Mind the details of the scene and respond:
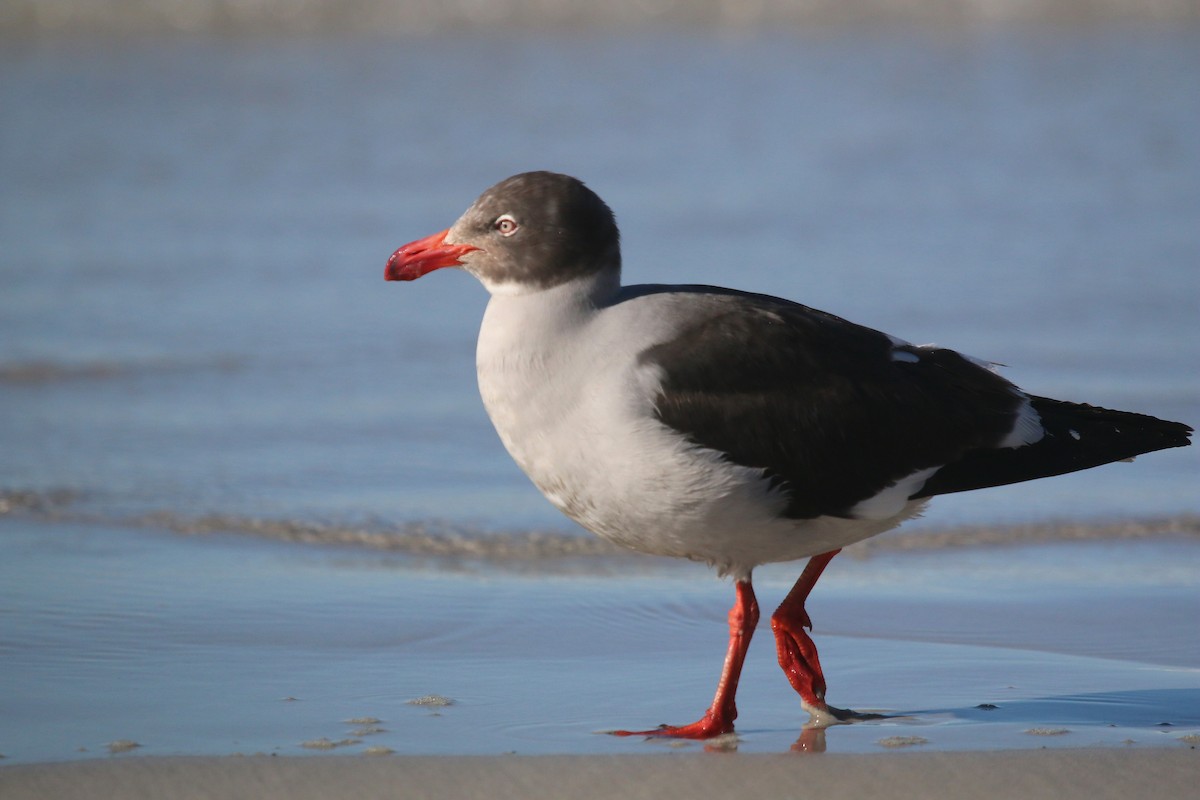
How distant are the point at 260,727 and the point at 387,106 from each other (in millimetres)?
11421

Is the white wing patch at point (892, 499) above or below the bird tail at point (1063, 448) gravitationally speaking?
below

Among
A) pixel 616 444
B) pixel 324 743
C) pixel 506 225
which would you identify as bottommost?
pixel 324 743

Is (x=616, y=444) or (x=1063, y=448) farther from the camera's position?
(x=1063, y=448)

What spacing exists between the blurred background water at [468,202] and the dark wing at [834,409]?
196 cm

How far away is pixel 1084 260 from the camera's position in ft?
33.1

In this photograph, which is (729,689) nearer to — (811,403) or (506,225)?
(811,403)

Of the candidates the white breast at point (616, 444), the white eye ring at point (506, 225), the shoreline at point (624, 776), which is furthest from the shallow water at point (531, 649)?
the white eye ring at point (506, 225)

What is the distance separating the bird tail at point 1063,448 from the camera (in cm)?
441

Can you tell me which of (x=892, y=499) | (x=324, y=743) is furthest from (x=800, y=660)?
(x=324, y=743)

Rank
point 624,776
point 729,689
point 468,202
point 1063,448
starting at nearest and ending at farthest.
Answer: point 624,776, point 729,689, point 1063,448, point 468,202

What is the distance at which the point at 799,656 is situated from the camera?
4418 mm

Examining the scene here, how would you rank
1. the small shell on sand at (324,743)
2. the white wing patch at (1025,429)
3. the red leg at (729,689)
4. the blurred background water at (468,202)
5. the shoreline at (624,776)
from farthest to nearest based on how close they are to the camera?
1. the blurred background water at (468,202)
2. the white wing patch at (1025,429)
3. the red leg at (729,689)
4. the small shell on sand at (324,743)
5. the shoreline at (624,776)

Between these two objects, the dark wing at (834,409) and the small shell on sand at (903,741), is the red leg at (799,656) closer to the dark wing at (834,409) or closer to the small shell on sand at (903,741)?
the small shell on sand at (903,741)

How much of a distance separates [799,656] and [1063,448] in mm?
954
